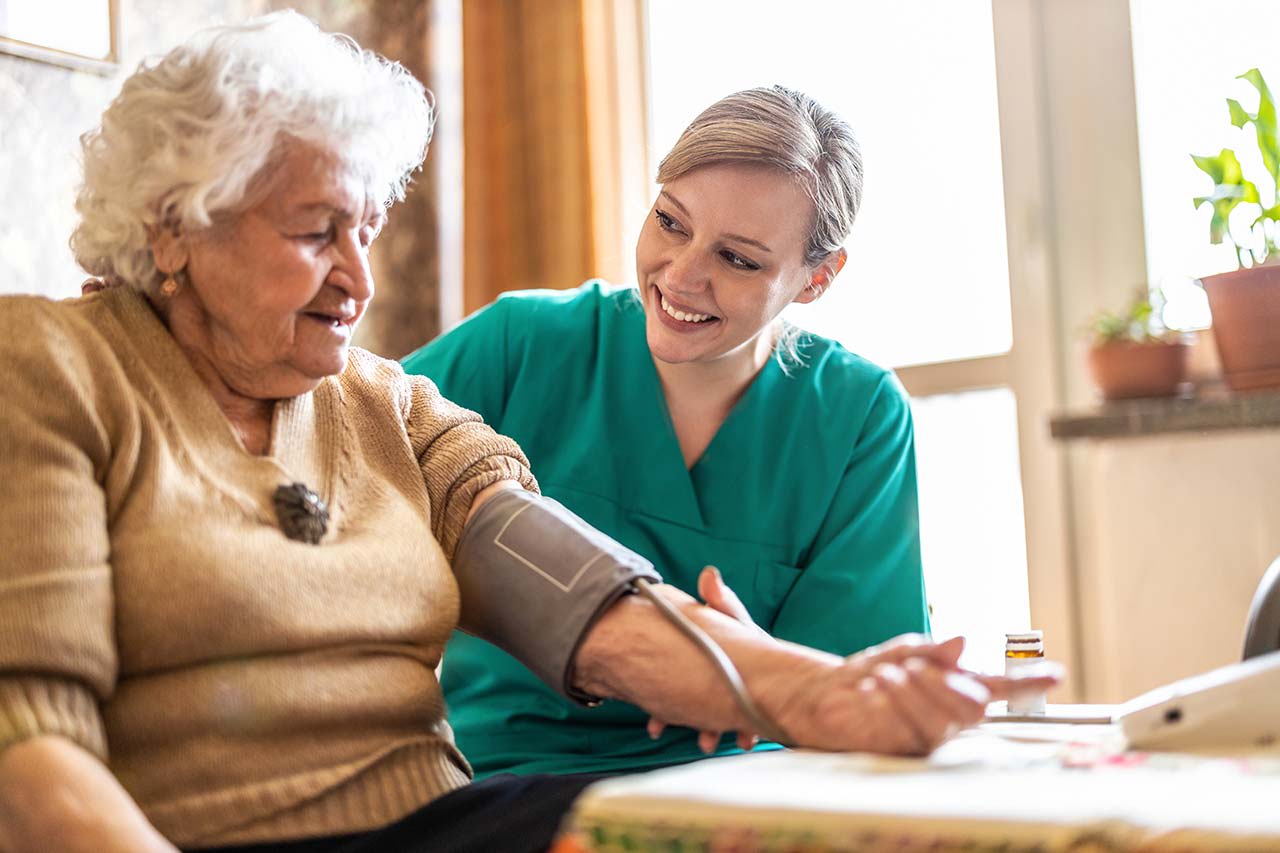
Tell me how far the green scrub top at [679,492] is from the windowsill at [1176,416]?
0.60m

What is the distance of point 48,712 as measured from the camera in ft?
2.96

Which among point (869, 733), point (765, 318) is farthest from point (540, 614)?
point (765, 318)

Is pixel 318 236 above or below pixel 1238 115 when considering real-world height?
below

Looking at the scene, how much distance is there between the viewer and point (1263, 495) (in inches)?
84.0

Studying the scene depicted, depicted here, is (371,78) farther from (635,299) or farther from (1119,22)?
(1119,22)

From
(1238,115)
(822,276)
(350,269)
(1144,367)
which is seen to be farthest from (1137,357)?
(350,269)

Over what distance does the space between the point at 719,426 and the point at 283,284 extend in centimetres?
76

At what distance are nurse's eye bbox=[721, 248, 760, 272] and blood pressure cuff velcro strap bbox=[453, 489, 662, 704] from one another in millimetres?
551

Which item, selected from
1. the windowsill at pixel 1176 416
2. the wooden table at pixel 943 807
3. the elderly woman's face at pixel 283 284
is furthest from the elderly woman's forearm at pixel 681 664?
the windowsill at pixel 1176 416

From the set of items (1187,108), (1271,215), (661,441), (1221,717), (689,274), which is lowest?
(1221,717)

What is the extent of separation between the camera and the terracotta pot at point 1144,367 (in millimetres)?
2197

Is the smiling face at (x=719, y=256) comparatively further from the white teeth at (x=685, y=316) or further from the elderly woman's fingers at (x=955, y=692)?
the elderly woman's fingers at (x=955, y=692)

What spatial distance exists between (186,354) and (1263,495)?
68.2 inches

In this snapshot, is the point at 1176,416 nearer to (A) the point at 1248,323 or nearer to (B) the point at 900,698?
(A) the point at 1248,323
